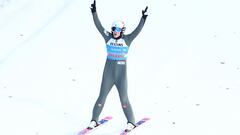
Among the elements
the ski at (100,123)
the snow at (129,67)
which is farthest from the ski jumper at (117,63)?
the snow at (129,67)

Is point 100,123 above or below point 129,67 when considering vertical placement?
below

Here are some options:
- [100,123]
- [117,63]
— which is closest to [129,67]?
[100,123]

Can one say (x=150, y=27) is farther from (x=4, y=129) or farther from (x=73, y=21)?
(x=4, y=129)

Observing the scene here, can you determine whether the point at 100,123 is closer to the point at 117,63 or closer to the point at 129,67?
the point at 117,63

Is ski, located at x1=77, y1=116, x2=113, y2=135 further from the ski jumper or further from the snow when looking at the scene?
the ski jumper

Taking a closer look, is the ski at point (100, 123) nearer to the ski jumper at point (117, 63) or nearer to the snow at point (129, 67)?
the snow at point (129, 67)

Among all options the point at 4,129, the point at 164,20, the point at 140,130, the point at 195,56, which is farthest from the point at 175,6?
the point at 4,129

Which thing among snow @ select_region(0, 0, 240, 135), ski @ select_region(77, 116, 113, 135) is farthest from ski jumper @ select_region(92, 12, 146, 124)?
snow @ select_region(0, 0, 240, 135)

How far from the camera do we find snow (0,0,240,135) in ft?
25.5

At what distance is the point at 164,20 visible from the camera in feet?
37.5

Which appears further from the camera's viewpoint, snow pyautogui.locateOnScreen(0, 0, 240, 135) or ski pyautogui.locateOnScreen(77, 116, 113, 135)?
snow pyautogui.locateOnScreen(0, 0, 240, 135)

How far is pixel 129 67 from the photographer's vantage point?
981cm

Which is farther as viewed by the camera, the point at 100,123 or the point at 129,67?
the point at 129,67

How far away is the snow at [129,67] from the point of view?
7762mm
